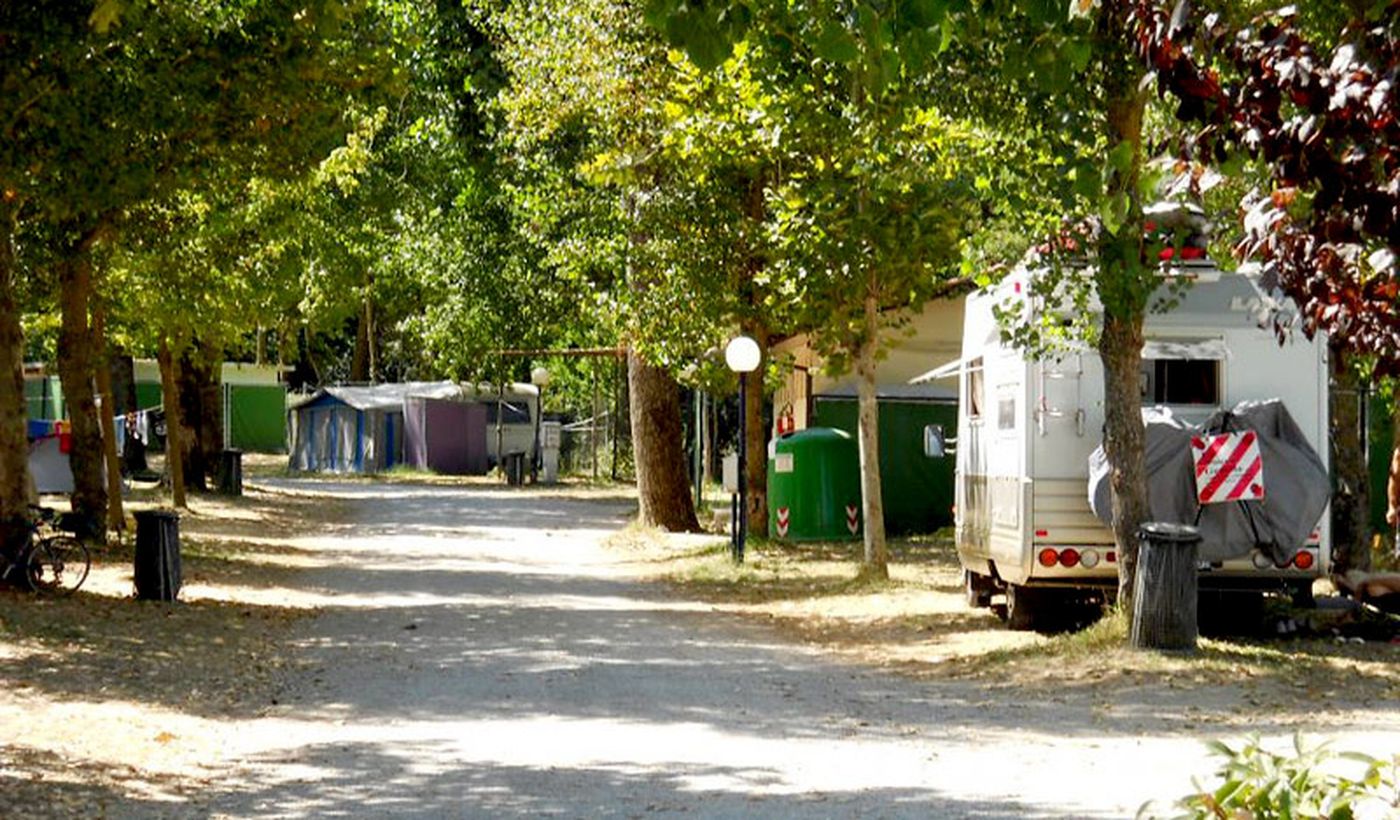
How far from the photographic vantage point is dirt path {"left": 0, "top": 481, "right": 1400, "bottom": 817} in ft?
28.2

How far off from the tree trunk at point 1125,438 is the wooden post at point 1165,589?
53cm

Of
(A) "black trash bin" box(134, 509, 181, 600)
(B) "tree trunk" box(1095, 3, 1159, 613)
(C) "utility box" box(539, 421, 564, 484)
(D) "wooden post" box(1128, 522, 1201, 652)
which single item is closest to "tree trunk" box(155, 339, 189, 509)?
(A) "black trash bin" box(134, 509, 181, 600)

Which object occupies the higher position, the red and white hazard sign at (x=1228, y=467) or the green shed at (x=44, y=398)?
the green shed at (x=44, y=398)

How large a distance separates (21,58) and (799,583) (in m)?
9.34

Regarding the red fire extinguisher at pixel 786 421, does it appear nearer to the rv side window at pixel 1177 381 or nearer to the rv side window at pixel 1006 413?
the rv side window at pixel 1006 413

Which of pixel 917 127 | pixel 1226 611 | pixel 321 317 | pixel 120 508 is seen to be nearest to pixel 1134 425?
pixel 1226 611

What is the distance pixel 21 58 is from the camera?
1515 centimetres

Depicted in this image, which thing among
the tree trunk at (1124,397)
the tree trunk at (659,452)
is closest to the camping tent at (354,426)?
the tree trunk at (659,452)

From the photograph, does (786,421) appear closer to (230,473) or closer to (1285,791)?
(230,473)

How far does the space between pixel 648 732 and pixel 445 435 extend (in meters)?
44.3

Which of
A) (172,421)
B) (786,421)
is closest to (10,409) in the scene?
(172,421)

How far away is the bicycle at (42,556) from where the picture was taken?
1666cm

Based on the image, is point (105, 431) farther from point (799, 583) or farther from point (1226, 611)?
point (1226, 611)

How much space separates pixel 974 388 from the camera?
1736cm
